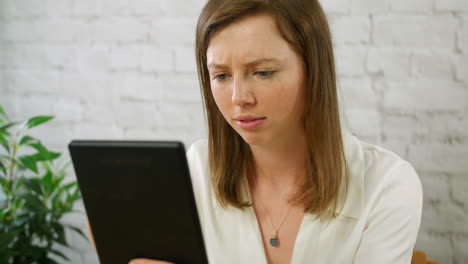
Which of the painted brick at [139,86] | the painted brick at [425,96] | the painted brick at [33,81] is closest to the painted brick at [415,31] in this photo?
the painted brick at [425,96]

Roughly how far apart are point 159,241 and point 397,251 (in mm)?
521

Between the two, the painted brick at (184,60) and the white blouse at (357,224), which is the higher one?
the painted brick at (184,60)

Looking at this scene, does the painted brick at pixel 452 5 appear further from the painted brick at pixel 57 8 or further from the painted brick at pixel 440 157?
the painted brick at pixel 57 8

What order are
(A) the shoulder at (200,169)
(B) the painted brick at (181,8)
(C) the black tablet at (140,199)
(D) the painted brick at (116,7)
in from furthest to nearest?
(D) the painted brick at (116,7) < (B) the painted brick at (181,8) < (A) the shoulder at (200,169) < (C) the black tablet at (140,199)

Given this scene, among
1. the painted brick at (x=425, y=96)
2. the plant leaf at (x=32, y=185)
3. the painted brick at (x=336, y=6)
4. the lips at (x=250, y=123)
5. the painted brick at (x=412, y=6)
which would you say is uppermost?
the painted brick at (x=336, y=6)

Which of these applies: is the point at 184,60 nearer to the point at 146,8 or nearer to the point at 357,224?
the point at 146,8

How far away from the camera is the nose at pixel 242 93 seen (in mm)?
952

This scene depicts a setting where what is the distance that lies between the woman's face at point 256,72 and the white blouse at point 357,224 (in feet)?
0.80

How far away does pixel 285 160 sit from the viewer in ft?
3.84

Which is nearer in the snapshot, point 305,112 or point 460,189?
point 305,112

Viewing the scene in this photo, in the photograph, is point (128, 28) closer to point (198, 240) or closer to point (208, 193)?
point (208, 193)

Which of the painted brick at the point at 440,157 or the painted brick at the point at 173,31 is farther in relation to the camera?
the painted brick at the point at 173,31

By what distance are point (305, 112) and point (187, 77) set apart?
0.66 metres

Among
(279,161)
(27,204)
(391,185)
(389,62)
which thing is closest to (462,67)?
(389,62)
